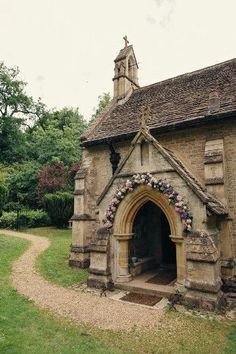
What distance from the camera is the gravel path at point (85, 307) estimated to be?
6134mm

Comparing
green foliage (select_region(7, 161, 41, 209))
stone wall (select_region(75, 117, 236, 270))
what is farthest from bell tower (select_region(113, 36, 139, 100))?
green foliage (select_region(7, 161, 41, 209))

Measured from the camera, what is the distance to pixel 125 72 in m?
15.2

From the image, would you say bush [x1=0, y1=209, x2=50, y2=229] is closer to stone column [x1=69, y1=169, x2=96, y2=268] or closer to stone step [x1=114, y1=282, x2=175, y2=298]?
stone column [x1=69, y1=169, x2=96, y2=268]

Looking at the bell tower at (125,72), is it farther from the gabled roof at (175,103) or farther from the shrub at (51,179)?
the shrub at (51,179)

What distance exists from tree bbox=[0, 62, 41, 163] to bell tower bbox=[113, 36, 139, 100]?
2395 centimetres

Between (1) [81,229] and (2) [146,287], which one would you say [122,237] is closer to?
(2) [146,287]

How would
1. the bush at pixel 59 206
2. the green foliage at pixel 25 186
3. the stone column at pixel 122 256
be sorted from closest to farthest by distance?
the stone column at pixel 122 256 < the bush at pixel 59 206 < the green foliage at pixel 25 186

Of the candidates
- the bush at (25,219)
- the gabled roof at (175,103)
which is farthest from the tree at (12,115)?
the gabled roof at (175,103)

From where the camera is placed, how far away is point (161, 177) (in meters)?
8.05

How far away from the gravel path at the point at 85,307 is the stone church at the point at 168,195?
1016mm

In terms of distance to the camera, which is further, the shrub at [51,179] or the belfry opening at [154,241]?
the shrub at [51,179]

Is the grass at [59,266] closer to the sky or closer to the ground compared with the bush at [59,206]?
closer to the ground

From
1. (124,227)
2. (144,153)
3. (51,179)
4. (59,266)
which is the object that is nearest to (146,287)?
(124,227)

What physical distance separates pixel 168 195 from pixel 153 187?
554mm
